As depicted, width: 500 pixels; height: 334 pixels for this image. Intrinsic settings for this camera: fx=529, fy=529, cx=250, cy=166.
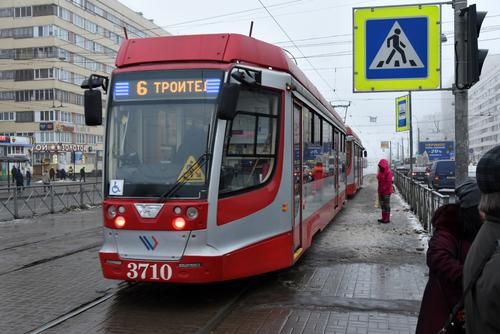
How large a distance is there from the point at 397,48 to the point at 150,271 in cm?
439

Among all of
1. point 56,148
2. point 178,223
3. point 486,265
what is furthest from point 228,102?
point 56,148

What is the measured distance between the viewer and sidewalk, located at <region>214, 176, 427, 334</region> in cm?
542

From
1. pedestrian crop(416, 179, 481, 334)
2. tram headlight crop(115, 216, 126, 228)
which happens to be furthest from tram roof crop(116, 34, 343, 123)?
pedestrian crop(416, 179, 481, 334)

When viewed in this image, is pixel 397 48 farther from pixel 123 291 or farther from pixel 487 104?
pixel 487 104

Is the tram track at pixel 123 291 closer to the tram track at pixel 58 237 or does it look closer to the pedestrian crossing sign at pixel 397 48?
the pedestrian crossing sign at pixel 397 48

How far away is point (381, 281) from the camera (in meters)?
7.34

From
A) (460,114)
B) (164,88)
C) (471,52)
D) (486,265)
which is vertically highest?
(471,52)

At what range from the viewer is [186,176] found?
19.4 ft

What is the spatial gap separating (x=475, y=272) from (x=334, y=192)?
436 inches

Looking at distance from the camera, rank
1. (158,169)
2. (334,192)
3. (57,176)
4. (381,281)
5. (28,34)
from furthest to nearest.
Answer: (28,34) < (57,176) < (334,192) < (381,281) < (158,169)

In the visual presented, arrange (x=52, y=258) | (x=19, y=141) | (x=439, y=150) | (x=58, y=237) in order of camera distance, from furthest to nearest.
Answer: (x=439, y=150)
(x=19, y=141)
(x=58, y=237)
(x=52, y=258)

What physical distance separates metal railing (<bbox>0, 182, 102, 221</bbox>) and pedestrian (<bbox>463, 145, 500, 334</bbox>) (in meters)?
15.9

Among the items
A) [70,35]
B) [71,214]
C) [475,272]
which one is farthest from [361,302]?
[70,35]

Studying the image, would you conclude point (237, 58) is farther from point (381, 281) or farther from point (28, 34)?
point (28, 34)
